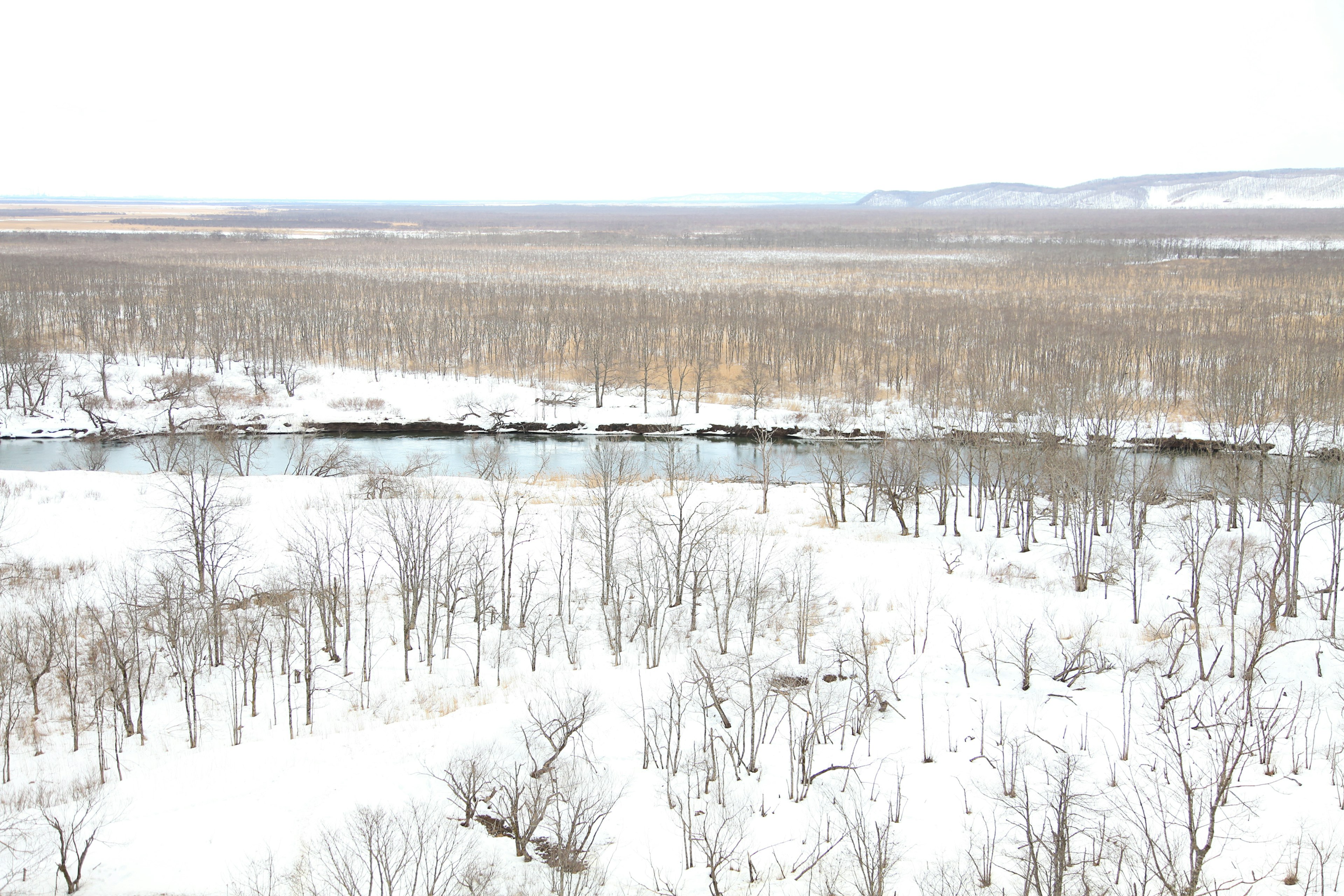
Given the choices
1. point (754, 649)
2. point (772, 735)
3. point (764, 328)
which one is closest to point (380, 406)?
point (764, 328)

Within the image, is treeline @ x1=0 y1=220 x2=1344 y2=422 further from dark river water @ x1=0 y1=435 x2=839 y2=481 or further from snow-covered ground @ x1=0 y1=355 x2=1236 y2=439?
dark river water @ x1=0 y1=435 x2=839 y2=481

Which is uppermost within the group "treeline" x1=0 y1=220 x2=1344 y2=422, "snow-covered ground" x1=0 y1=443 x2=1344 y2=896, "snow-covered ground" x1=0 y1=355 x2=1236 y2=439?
"treeline" x1=0 y1=220 x2=1344 y2=422

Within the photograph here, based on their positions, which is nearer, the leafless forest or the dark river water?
the leafless forest

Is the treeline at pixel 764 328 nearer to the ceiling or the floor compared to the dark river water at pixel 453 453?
nearer to the ceiling

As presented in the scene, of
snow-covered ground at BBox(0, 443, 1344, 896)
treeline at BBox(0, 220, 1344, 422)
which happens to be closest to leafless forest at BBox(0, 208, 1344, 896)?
snow-covered ground at BBox(0, 443, 1344, 896)

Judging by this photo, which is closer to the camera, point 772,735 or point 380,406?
point 772,735

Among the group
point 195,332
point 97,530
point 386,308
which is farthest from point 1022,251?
point 97,530

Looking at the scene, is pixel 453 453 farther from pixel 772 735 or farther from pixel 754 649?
pixel 772 735

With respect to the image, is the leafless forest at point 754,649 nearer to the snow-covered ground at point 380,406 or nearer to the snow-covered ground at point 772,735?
the snow-covered ground at point 772,735

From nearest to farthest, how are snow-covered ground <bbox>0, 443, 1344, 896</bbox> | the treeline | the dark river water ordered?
snow-covered ground <bbox>0, 443, 1344, 896</bbox>
the dark river water
the treeline

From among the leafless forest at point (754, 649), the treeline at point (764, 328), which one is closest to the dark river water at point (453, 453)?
the leafless forest at point (754, 649)
